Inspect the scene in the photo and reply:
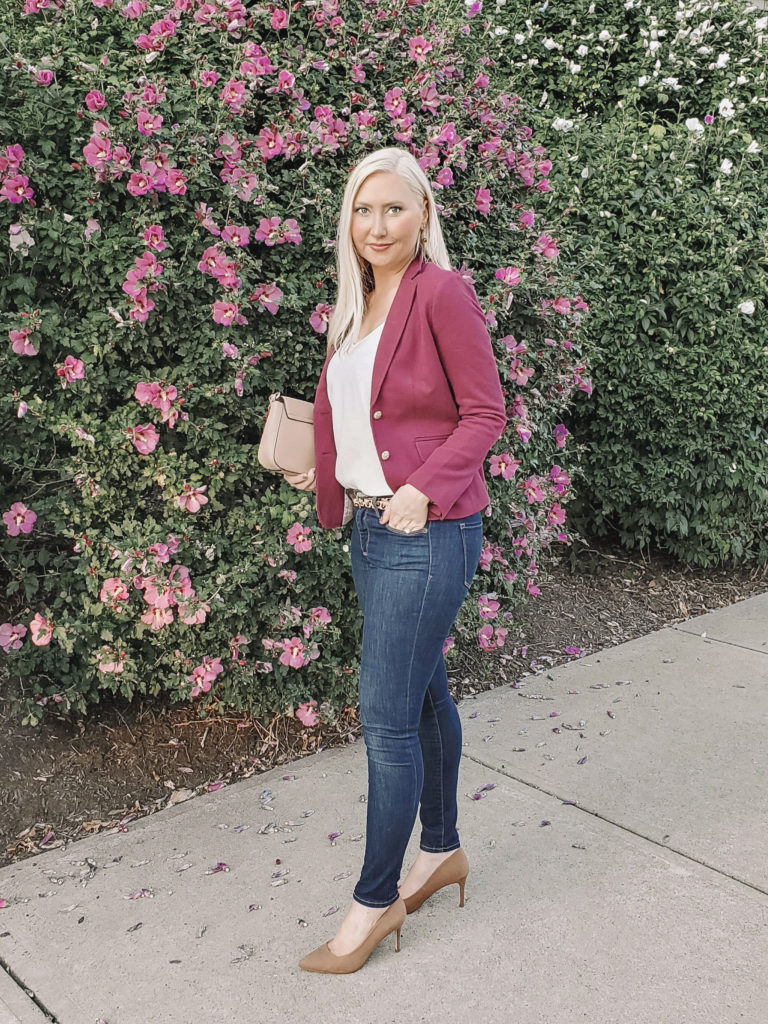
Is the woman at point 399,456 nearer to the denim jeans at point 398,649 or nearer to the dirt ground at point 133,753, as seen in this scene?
the denim jeans at point 398,649

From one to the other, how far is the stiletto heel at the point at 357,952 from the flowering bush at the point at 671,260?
2556 millimetres

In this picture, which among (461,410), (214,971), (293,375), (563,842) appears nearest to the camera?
(461,410)

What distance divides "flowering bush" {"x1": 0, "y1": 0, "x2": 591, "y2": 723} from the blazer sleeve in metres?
1.03

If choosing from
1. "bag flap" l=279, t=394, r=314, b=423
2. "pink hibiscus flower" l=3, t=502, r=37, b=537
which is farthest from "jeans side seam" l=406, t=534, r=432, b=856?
"pink hibiscus flower" l=3, t=502, r=37, b=537

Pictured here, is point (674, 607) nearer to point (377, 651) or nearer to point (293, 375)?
point (293, 375)

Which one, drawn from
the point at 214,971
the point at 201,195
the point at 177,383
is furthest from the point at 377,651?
the point at 201,195

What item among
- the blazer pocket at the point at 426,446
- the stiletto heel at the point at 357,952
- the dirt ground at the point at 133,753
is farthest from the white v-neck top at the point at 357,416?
the dirt ground at the point at 133,753

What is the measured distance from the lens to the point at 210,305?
124 inches

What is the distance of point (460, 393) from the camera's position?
2.26 meters

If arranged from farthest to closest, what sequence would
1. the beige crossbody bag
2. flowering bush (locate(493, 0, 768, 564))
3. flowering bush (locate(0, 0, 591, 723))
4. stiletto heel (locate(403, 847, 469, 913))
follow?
flowering bush (locate(493, 0, 768, 564)) < flowering bush (locate(0, 0, 591, 723)) < stiletto heel (locate(403, 847, 469, 913)) < the beige crossbody bag

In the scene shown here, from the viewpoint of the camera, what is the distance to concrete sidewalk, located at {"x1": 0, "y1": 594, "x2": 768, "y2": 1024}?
235 cm

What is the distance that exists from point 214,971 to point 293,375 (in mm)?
1775

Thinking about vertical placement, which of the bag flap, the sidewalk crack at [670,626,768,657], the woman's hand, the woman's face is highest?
the woman's face

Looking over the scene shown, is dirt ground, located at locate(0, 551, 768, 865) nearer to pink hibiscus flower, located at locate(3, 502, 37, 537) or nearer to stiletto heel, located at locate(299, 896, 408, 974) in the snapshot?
pink hibiscus flower, located at locate(3, 502, 37, 537)
